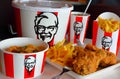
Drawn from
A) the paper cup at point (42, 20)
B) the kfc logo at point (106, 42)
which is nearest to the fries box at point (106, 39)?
the kfc logo at point (106, 42)

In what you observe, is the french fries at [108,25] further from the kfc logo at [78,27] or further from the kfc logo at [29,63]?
the kfc logo at [29,63]

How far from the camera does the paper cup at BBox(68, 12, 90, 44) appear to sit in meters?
0.72

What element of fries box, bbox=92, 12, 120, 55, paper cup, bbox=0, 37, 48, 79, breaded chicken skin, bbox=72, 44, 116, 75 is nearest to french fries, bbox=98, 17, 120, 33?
fries box, bbox=92, 12, 120, 55

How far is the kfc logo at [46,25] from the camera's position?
0.62m

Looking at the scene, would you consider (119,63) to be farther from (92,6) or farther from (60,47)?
(92,6)

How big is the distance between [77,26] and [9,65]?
1.04ft

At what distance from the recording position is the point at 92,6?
846 mm

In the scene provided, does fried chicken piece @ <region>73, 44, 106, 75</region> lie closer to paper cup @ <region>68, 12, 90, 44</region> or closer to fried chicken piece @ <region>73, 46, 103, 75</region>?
fried chicken piece @ <region>73, 46, 103, 75</region>

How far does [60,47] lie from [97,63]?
121 mm

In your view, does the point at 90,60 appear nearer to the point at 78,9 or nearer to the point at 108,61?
the point at 108,61

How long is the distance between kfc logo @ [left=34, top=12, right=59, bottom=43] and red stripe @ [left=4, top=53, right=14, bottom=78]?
0.18 metres

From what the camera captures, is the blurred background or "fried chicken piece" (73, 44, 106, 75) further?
the blurred background

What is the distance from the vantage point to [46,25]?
0.63 metres

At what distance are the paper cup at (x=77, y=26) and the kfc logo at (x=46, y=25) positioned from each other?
10 centimetres
